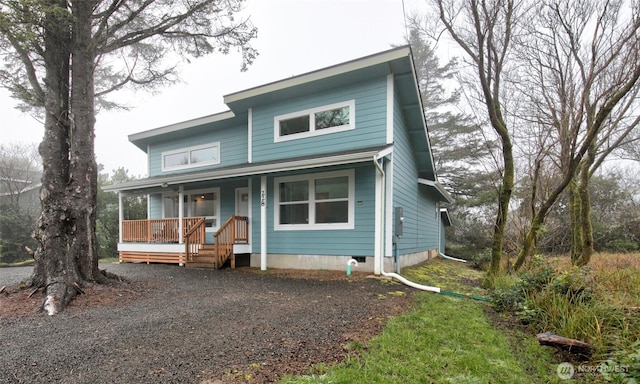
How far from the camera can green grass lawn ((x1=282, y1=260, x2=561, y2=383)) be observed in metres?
2.65

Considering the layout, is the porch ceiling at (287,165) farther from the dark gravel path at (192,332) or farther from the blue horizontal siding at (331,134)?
the dark gravel path at (192,332)

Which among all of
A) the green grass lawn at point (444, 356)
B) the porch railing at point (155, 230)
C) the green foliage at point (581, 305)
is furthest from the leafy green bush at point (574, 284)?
the porch railing at point (155, 230)

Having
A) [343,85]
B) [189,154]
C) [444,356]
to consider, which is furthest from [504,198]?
[189,154]

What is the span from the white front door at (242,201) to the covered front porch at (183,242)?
3.58ft

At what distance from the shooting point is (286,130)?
9.35 metres

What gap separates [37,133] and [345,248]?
25891 mm

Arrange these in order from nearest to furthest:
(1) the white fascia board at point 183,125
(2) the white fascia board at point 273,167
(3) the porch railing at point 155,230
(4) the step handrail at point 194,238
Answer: (2) the white fascia board at point 273,167 → (4) the step handrail at point 194,238 → (3) the porch railing at point 155,230 → (1) the white fascia board at point 183,125

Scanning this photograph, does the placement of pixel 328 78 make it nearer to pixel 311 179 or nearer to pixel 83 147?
pixel 311 179

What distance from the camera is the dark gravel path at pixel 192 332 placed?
2643 mm

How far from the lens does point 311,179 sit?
855 centimetres

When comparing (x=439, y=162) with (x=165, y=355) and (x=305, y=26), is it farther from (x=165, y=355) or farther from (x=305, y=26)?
(x=165, y=355)

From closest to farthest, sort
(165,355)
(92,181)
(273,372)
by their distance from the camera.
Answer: (273,372), (165,355), (92,181)

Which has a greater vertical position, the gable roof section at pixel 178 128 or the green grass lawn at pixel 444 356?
the gable roof section at pixel 178 128

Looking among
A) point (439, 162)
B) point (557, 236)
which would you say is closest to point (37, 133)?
point (439, 162)
